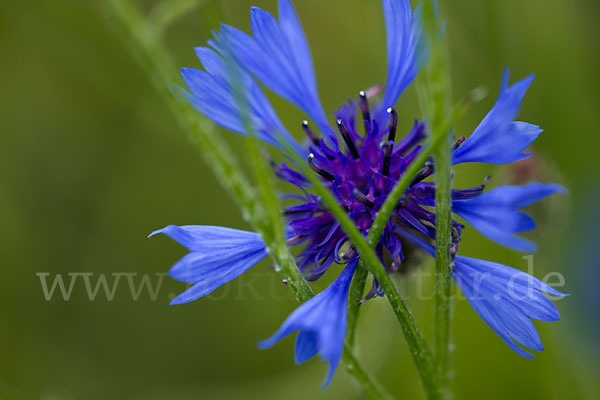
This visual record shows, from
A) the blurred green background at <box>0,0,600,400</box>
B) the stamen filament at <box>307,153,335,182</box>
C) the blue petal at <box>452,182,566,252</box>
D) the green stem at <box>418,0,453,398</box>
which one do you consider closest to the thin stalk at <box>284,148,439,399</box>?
the green stem at <box>418,0,453,398</box>

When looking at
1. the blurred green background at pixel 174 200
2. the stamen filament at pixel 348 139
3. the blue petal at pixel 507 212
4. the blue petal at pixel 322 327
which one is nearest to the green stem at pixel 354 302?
the blue petal at pixel 322 327

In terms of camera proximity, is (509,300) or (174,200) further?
(174,200)

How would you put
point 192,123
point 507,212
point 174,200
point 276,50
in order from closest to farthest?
point 192,123
point 507,212
point 276,50
point 174,200

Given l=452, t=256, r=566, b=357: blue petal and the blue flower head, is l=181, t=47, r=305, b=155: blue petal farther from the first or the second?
l=452, t=256, r=566, b=357: blue petal

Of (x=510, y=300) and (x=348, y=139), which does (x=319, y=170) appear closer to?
(x=348, y=139)

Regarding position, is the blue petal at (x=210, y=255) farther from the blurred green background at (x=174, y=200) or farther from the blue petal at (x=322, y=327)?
the blurred green background at (x=174, y=200)

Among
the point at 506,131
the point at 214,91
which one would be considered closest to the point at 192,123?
the point at 214,91

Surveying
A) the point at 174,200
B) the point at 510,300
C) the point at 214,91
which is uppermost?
the point at 174,200

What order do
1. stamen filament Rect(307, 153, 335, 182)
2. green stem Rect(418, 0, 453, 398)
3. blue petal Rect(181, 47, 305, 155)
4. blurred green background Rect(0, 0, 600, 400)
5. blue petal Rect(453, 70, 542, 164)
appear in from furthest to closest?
blurred green background Rect(0, 0, 600, 400), stamen filament Rect(307, 153, 335, 182), blue petal Rect(181, 47, 305, 155), blue petal Rect(453, 70, 542, 164), green stem Rect(418, 0, 453, 398)
